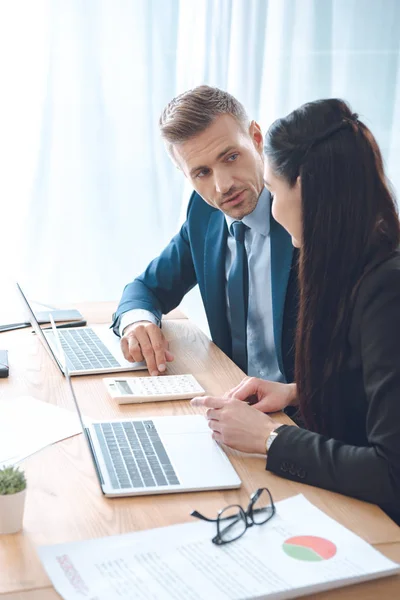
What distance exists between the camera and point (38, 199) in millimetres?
2982

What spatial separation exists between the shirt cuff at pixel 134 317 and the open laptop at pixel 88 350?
0.05 m

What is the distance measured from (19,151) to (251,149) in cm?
127

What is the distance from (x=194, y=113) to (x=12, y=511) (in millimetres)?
1212

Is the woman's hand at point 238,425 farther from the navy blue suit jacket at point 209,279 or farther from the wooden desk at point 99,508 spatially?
the navy blue suit jacket at point 209,279

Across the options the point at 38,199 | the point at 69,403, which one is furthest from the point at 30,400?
the point at 38,199

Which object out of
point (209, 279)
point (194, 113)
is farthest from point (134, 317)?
point (194, 113)

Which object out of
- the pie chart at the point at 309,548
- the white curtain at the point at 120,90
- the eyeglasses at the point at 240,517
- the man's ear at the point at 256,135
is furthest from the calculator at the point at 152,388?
the white curtain at the point at 120,90

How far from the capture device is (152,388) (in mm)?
1537

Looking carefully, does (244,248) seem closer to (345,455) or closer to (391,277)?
(391,277)

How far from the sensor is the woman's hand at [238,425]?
4.07 feet

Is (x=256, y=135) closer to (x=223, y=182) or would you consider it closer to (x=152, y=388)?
(x=223, y=182)

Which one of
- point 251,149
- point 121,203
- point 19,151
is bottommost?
point 121,203

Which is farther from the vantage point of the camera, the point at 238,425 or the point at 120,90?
the point at 120,90

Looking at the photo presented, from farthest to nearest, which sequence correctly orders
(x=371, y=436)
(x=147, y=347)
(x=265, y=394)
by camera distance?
(x=147, y=347), (x=265, y=394), (x=371, y=436)
